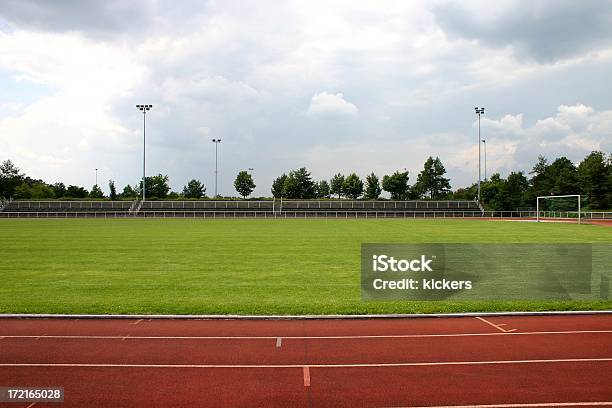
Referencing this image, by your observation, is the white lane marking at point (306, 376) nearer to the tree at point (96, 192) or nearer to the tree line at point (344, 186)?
the tree line at point (344, 186)

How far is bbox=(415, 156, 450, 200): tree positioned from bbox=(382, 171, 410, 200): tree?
7508 mm

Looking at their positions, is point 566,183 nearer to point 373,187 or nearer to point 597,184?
point 597,184

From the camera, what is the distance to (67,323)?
31.8 ft

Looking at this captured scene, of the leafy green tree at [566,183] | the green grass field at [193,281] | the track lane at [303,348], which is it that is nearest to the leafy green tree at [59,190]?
the green grass field at [193,281]

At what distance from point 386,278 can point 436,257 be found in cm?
547

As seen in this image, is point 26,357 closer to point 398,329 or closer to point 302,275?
point 398,329

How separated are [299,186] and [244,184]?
13.8m

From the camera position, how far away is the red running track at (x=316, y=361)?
622 cm

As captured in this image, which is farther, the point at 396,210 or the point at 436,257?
the point at 396,210

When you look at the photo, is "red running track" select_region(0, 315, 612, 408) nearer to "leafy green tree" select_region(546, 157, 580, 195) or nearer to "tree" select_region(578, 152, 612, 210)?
"tree" select_region(578, 152, 612, 210)

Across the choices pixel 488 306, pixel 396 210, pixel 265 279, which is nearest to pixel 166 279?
pixel 265 279

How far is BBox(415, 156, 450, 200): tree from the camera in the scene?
377 ft

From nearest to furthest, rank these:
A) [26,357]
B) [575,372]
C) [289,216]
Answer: [575,372] → [26,357] → [289,216]

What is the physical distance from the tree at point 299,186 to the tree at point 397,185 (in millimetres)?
18553
